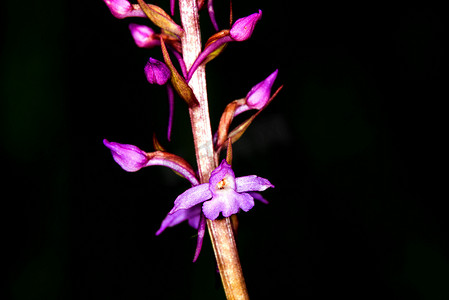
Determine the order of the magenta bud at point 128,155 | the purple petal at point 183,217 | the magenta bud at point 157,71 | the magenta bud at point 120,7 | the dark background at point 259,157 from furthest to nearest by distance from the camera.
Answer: the dark background at point 259,157, the purple petal at point 183,217, the magenta bud at point 120,7, the magenta bud at point 128,155, the magenta bud at point 157,71

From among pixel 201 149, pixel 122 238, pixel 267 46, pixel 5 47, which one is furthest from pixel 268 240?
pixel 5 47

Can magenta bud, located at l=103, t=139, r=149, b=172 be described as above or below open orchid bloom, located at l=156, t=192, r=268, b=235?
above

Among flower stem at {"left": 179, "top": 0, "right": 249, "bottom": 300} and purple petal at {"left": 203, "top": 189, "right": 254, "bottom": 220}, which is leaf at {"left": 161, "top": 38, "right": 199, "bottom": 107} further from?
purple petal at {"left": 203, "top": 189, "right": 254, "bottom": 220}

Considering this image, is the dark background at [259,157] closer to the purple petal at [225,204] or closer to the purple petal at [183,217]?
the purple petal at [183,217]

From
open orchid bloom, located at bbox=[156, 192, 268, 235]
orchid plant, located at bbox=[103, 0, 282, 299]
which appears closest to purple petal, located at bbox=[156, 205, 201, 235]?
open orchid bloom, located at bbox=[156, 192, 268, 235]

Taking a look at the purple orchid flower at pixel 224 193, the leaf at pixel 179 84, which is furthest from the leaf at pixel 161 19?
the purple orchid flower at pixel 224 193
